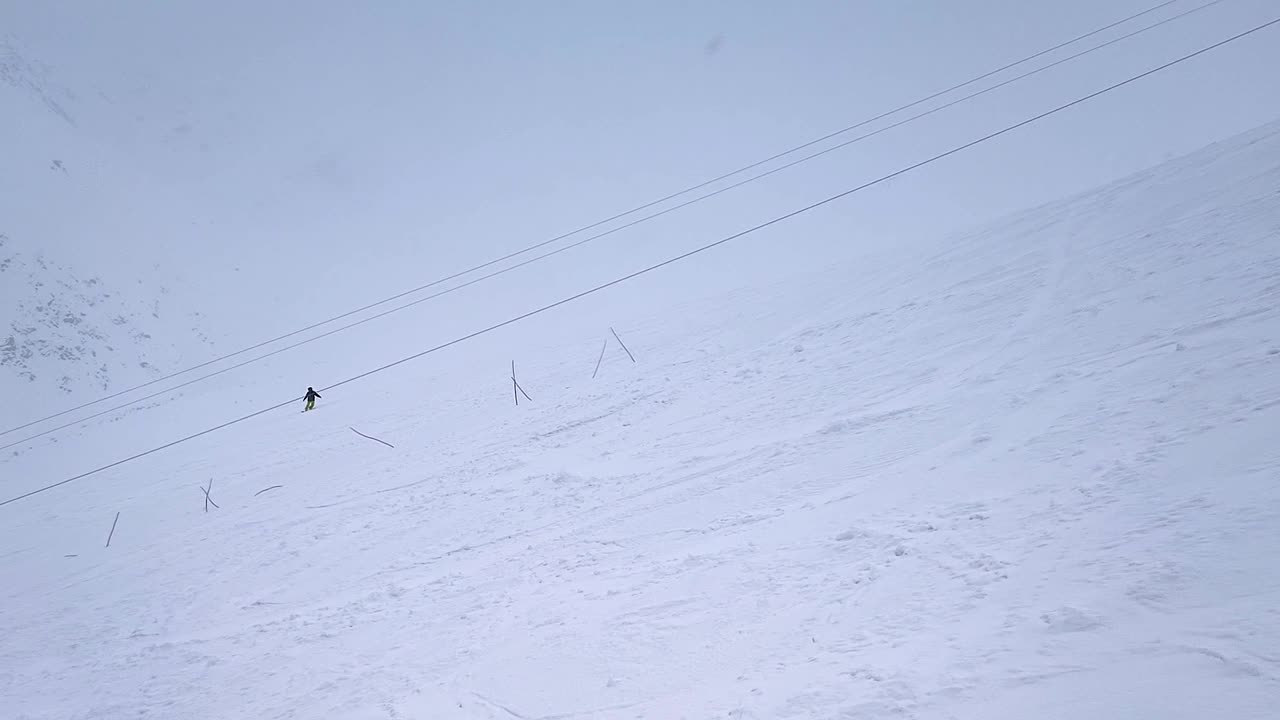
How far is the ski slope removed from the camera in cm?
480

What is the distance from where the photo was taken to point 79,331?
3928cm

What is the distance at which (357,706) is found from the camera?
22.1 feet

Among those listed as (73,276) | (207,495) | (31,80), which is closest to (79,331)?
(73,276)

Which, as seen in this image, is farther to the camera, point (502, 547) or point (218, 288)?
point (218, 288)

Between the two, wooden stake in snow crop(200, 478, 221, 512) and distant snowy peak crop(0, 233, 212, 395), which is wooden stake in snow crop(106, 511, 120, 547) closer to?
wooden stake in snow crop(200, 478, 221, 512)

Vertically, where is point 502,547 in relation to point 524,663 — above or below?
above

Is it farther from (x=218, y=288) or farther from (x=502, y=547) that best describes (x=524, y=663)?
(x=218, y=288)

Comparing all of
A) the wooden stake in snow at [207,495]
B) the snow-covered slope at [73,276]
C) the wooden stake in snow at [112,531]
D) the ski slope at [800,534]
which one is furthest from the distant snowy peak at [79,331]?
the wooden stake in snow at [207,495]

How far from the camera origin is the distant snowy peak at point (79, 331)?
3600 cm

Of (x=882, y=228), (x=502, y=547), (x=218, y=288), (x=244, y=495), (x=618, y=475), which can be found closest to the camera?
(x=502, y=547)

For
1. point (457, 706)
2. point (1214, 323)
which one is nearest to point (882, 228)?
point (1214, 323)

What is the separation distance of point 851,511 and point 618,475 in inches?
185

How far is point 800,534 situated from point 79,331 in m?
48.4

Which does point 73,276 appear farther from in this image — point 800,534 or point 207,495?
point 800,534
